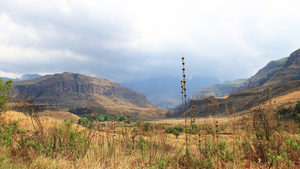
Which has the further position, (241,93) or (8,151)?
(241,93)

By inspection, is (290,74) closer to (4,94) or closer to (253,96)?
(253,96)

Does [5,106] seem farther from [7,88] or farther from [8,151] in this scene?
[8,151]

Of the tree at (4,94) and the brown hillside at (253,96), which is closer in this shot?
the tree at (4,94)

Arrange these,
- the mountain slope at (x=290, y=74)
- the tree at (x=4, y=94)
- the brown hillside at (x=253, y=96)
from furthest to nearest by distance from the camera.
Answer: the mountain slope at (x=290, y=74), the brown hillside at (x=253, y=96), the tree at (x=4, y=94)

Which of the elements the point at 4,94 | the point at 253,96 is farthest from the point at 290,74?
the point at 4,94

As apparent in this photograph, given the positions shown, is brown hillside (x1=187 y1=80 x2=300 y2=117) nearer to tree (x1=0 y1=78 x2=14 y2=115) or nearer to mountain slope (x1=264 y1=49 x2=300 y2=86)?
mountain slope (x1=264 y1=49 x2=300 y2=86)

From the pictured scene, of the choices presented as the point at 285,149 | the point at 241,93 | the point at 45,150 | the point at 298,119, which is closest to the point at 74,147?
the point at 45,150

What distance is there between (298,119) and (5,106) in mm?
37875

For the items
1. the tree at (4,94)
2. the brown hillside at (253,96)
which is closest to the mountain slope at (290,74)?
the brown hillside at (253,96)

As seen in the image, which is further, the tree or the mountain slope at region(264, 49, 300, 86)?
the mountain slope at region(264, 49, 300, 86)

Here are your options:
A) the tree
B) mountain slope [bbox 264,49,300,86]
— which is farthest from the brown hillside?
the tree

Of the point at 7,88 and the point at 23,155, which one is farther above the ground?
the point at 7,88

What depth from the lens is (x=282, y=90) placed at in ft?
261

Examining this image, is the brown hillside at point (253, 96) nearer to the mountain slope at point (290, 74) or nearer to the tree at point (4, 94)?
the mountain slope at point (290, 74)
